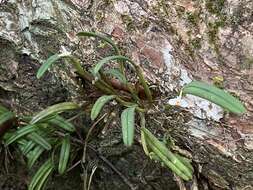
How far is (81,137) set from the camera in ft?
5.05

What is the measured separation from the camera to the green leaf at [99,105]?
1235 mm

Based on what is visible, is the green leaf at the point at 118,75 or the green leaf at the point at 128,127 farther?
the green leaf at the point at 118,75

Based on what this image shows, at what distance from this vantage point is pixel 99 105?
1264 millimetres

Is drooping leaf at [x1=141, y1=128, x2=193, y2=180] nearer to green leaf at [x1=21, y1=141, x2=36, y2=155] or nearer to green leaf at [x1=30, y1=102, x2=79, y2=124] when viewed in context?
green leaf at [x1=30, y1=102, x2=79, y2=124]

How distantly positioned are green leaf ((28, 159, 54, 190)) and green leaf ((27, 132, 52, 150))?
2.7 inches

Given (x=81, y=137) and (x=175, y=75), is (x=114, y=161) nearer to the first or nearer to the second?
(x=81, y=137)

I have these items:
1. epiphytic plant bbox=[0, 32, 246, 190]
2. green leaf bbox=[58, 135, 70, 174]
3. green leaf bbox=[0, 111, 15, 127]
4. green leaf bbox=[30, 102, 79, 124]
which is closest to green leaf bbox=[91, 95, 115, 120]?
epiphytic plant bbox=[0, 32, 246, 190]

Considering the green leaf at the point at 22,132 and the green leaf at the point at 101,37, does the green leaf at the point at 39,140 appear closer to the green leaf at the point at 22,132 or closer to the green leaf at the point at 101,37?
the green leaf at the point at 22,132

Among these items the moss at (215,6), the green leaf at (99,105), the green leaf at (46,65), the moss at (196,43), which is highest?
the moss at (215,6)

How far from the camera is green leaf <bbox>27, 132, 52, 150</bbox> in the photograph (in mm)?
1432

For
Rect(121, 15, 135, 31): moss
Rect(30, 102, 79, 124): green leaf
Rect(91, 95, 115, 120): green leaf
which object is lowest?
Rect(30, 102, 79, 124): green leaf

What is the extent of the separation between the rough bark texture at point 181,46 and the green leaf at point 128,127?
0.16m

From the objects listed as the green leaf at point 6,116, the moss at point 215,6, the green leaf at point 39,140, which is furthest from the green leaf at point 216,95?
the green leaf at point 6,116

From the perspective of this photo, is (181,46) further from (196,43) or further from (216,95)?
(216,95)
